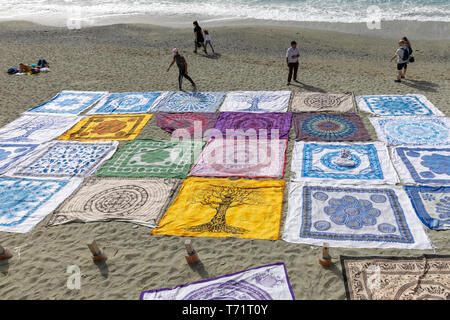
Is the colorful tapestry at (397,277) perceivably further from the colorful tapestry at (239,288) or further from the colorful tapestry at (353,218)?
the colorful tapestry at (239,288)

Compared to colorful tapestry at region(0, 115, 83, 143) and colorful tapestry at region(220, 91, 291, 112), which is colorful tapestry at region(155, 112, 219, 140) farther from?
colorful tapestry at region(0, 115, 83, 143)

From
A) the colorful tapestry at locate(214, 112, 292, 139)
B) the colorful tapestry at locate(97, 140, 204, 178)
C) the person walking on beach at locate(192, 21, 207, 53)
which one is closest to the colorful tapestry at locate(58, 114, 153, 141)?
the colorful tapestry at locate(97, 140, 204, 178)

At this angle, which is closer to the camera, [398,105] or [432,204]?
[432,204]

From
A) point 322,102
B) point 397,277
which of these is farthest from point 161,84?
point 397,277

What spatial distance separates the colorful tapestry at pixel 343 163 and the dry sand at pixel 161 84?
1110 millimetres

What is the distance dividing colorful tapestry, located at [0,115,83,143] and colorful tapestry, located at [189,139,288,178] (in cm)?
438

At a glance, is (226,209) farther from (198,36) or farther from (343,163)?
(198,36)

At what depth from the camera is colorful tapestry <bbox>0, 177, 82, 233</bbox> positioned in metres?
5.80

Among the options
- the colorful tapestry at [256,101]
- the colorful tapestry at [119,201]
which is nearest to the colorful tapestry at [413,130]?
the colorful tapestry at [256,101]

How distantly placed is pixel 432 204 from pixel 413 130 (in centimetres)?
284

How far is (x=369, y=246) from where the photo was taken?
4785mm

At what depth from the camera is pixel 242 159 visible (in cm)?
714

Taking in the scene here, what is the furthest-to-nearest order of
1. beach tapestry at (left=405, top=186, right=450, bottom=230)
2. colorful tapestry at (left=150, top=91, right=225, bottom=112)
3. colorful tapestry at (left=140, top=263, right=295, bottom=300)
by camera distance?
1. colorful tapestry at (left=150, top=91, right=225, bottom=112)
2. beach tapestry at (left=405, top=186, right=450, bottom=230)
3. colorful tapestry at (left=140, top=263, right=295, bottom=300)

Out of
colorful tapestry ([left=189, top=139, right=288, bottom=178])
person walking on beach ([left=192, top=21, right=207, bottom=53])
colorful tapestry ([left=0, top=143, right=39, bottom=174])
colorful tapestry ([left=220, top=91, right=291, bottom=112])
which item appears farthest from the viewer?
person walking on beach ([left=192, top=21, right=207, bottom=53])
